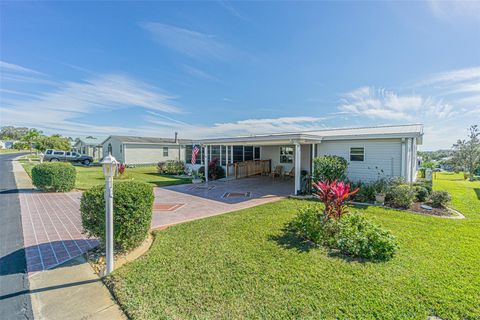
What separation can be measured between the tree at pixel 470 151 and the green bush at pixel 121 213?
29294mm

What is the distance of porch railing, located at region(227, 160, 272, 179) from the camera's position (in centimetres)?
1584

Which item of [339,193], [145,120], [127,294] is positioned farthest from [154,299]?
[145,120]

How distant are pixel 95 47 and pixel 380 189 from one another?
1583cm

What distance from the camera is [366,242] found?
13.8 ft

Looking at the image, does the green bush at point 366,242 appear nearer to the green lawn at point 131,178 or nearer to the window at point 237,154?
the green lawn at point 131,178

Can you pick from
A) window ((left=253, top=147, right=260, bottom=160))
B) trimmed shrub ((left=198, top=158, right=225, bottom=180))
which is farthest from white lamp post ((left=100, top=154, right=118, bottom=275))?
window ((left=253, top=147, right=260, bottom=160))

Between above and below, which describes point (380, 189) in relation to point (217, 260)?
above

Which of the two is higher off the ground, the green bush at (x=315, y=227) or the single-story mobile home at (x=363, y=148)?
the single-story mobile home at (x=363, y=148)

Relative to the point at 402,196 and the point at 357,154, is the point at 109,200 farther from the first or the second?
the point at 357,154

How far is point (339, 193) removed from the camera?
4.94 m

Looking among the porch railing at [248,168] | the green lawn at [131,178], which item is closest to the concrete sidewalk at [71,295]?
the green lawn at [131,178]

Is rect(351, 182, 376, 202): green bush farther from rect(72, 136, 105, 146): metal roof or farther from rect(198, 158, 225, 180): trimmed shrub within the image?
rect(72, 136, 105, 146): metal roof

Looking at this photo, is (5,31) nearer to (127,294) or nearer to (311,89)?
(127,294)

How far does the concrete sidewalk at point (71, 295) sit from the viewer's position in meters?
2.62
